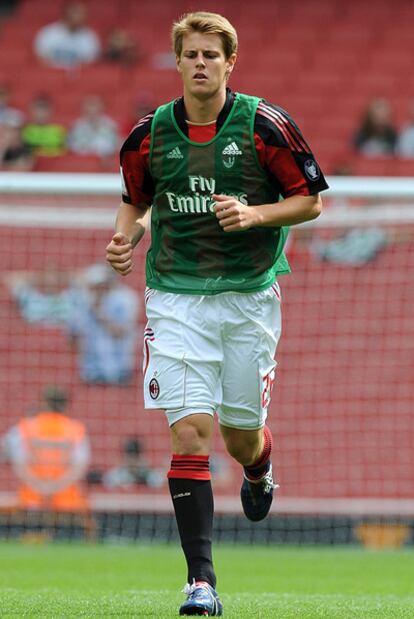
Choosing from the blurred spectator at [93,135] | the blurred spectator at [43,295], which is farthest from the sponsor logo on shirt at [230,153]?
the blurred spectator at [93,135]

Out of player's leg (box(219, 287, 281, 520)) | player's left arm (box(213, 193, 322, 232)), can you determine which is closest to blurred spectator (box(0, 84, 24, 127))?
player's leg (box(219, 287, 281, 520))

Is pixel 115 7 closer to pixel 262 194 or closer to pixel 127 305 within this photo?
pixel 127 305

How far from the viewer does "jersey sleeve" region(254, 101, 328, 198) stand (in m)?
5.23

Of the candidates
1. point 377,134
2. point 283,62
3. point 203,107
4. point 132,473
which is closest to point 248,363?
point 203,107

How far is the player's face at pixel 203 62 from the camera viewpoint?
5.15 metres

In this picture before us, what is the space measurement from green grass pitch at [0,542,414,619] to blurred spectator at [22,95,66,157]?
829cm

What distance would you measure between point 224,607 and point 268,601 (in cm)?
45

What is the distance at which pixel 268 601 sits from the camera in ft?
18.5

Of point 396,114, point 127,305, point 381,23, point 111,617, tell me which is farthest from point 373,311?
point 381,23

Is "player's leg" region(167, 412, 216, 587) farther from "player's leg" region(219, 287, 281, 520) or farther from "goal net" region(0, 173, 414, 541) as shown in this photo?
"goal net" region(0, 173, 414, 541)

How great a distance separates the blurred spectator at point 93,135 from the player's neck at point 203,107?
12223mm

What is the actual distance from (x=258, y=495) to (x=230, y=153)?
1.89 meters

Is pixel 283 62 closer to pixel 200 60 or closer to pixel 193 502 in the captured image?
pixel 200 60

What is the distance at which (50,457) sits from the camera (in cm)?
1161
